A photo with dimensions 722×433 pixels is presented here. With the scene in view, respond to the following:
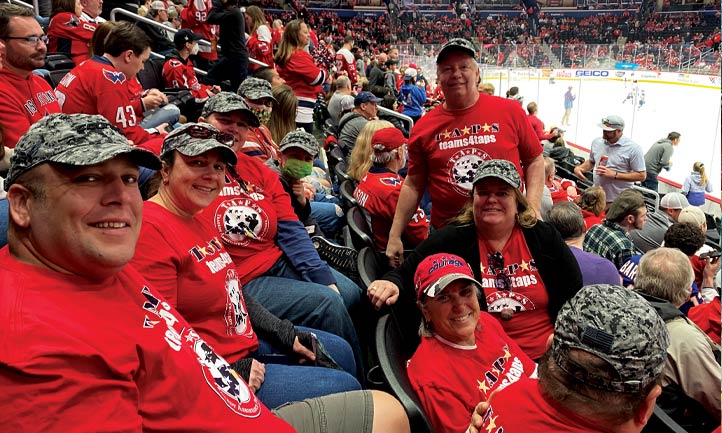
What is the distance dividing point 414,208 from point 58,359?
2.14m

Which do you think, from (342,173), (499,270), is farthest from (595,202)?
(499,270)

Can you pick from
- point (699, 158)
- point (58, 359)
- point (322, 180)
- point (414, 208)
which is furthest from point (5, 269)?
point (699, 158)

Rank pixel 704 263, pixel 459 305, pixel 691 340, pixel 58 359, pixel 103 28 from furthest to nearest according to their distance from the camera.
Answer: pixel 704 263 < pixel 103 28 < pixel 691 340 < pixel 459 305 < pixel 58 359

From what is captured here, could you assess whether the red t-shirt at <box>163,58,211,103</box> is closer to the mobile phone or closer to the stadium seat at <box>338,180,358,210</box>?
the stadium seat at <box>338,180,358,210</box>

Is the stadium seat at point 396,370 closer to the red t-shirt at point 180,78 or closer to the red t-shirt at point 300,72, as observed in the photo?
the red t-shirt at point 180,78

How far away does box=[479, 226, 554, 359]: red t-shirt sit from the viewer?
84.1 inches

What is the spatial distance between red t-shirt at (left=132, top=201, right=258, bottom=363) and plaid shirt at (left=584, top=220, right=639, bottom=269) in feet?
8.48

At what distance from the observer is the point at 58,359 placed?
0.91m

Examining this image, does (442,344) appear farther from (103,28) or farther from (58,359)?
(103,28)

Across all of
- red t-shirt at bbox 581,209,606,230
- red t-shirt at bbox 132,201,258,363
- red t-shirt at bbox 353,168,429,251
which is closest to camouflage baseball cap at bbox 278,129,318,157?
red t-shirt at bbox 353,168,429,251

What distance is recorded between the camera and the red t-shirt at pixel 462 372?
166 centimetres

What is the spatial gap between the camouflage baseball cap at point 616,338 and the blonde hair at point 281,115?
298 cm

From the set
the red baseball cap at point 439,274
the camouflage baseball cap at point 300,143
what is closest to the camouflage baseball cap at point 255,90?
the camouflage baseball cap at point 300,143

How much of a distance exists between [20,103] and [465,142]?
2121mm
